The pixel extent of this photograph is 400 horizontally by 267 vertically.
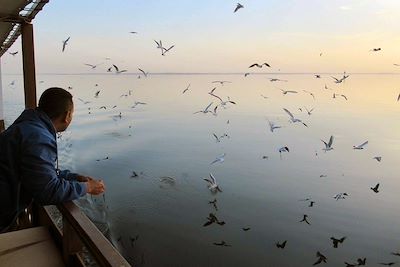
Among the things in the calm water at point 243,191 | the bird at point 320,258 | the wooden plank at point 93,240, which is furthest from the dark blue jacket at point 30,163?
the bird at point 320,258

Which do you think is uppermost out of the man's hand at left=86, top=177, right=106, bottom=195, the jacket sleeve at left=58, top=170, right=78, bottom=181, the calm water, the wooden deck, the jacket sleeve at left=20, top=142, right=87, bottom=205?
the jacket sleeve at left=20, top=142, right=87, bottom=205

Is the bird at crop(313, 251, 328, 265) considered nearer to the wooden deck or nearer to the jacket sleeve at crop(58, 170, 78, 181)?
the wooden deck

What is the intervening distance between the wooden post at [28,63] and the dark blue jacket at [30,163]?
262cm

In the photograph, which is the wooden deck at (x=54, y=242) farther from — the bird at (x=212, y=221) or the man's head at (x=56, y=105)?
the bird at (x=212, y=221)

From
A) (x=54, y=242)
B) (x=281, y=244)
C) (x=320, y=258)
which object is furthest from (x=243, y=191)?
(x=54, y=242)

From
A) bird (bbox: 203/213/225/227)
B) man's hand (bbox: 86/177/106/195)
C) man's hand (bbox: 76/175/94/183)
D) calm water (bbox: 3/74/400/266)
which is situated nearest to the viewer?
man's hand (bbox: 86/177/106/195)

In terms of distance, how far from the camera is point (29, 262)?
7.83 ft

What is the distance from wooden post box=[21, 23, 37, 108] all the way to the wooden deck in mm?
1939

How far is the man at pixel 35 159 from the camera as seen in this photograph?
1829mm

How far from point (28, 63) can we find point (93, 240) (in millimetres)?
3240

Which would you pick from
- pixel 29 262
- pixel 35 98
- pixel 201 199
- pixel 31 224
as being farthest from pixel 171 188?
pixel 29 262

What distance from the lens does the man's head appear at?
199cm

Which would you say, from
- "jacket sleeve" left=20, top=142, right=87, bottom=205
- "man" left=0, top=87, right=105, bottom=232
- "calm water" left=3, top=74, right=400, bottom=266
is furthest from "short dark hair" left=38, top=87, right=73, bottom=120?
"calm water" left=3, top=74, right=400, bottom=266

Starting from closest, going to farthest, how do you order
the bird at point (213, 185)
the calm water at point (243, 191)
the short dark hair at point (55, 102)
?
the short dark hair at point (55, 102) → the calm water at point (243, 191) → the bird at point (213, 185)
